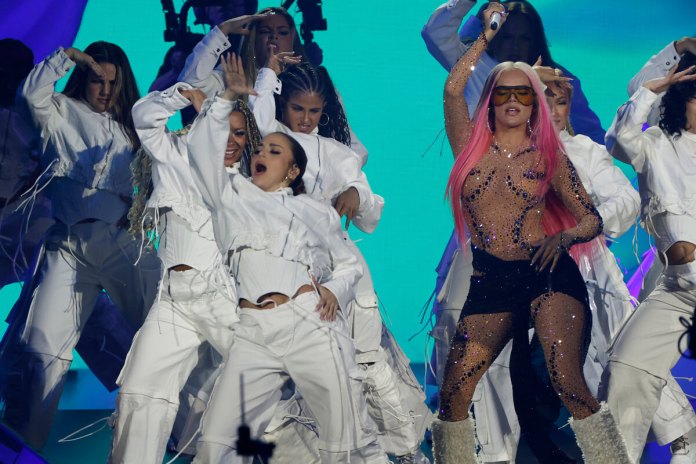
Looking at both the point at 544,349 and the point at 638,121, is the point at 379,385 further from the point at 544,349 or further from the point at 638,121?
the point at 638,121

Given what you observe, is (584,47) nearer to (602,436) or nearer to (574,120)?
(574,120)

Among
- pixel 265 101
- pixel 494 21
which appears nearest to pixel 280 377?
pixel 265 101

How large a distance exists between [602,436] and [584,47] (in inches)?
130

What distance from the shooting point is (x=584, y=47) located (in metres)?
6.68

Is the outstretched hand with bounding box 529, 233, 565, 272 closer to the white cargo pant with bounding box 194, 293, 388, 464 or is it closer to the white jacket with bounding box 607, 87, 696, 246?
the white cargo pant with bounding box 194, 293, 388, 464

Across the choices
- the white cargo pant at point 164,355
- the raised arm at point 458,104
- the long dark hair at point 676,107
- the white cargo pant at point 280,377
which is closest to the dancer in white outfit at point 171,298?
the white cargo pant at point 164,355

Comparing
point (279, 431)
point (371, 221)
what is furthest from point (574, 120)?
point (279, 431)

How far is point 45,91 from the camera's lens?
205 inches

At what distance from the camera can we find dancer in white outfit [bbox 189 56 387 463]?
4.14 metres

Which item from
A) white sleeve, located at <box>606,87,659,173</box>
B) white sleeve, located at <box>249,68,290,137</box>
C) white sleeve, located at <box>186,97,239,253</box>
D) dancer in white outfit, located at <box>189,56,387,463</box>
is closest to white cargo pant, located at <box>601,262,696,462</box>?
white sleeve, located at <box>606,87,659,173</box>

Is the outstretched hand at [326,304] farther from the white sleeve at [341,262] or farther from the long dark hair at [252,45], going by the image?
the long dark hair at [252,45]

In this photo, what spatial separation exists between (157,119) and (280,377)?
3.78 feet

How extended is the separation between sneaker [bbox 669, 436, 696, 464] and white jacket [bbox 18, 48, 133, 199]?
2747 millimetres

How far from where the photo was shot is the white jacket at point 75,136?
205 inches
